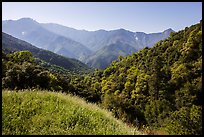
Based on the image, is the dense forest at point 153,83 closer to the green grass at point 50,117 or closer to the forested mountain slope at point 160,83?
the forested mountain slope at point 160,83

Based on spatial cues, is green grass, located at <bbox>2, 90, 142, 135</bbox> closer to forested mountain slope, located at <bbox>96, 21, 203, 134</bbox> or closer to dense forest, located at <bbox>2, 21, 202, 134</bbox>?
dense forest, located at <bbox>2, 21, 202, 134</bbox>

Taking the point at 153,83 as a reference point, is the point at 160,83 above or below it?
above

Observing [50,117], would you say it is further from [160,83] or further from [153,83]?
[160,83]

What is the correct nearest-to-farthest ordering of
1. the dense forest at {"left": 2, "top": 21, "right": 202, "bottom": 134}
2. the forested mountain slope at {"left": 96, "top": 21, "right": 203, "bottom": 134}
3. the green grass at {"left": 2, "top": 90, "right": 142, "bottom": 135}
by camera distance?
the green grass at {"left": 2, "top": 90, "right": 142, "bottom": 135}, the dense forest at {"left": 2, "top": 21, "right": 202, "bottom": 134}, the forested mountain slope at {"left": 96, "top": 21, "right": 203, "bottom": 134}

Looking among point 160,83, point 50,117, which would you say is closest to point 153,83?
point 160,83

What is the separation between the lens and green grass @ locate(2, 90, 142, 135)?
9.12m

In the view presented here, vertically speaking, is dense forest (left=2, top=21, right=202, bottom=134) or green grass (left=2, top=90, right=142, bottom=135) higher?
green grass (left=2, top=90, right=142, bottom=135)

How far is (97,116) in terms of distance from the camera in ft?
36.8

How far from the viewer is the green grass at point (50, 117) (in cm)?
912

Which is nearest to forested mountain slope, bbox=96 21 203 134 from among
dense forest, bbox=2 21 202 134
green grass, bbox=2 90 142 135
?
dense forest, bbox=2 21 202 134

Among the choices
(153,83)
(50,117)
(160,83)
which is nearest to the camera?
(50,117)

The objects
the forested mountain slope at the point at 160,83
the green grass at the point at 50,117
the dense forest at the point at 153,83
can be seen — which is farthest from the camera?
the forested mountain slope at the point at 160,83

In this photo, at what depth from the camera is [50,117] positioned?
9.97 m

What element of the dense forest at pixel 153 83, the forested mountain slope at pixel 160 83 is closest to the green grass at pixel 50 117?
the dense forest at pixel 153 83
